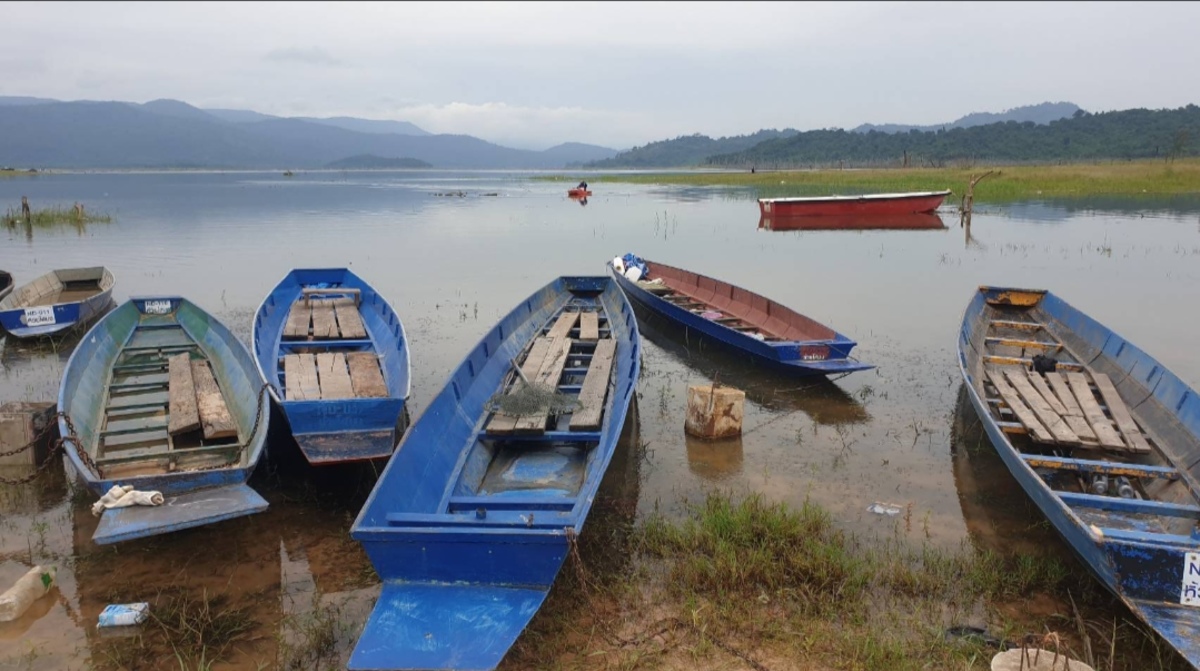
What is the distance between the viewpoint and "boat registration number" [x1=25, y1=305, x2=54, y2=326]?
1238 centimetres

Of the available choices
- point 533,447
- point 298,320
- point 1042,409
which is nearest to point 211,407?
point 298,320

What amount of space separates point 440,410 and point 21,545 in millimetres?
3705

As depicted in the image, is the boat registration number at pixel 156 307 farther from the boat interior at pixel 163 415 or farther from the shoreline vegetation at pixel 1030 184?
the shoreline vegetation at pixel 1030 184

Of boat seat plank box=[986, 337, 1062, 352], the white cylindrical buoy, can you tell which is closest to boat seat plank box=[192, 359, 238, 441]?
the white cylindrical buoy

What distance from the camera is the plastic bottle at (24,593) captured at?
5.11m

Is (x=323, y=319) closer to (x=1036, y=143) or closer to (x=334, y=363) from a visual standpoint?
(x=334, y=363)

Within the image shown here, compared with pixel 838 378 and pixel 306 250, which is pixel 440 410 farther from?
pixel 306 250

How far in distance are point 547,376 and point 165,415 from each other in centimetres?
428

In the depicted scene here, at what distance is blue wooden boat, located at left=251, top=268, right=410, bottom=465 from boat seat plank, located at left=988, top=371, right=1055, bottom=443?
6224 millimetres

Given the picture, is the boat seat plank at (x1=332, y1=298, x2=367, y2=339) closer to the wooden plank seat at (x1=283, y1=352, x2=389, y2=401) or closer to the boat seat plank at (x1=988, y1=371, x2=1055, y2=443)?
the wooden plank seat at (x1=283, y1=352, x2=389, y2=401)

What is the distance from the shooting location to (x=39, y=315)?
12508 millimetres

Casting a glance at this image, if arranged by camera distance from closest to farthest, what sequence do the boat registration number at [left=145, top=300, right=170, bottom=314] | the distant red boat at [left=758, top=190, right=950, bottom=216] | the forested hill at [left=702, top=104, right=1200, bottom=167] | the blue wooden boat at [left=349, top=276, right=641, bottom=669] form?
1. the blue wooden boat at [left=349, top=276, right=641, bottom=669]
2. the boat registration number at [left=145, top=300, right=170, bottom=314]
3. the distant red boat at [left=758, top=190, right=950, bottom=216]
4. the forested hill at [left=702, top=104, right=1200, bottom=167]

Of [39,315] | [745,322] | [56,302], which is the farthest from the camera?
[56,302]

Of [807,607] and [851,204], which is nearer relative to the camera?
[807,607]
